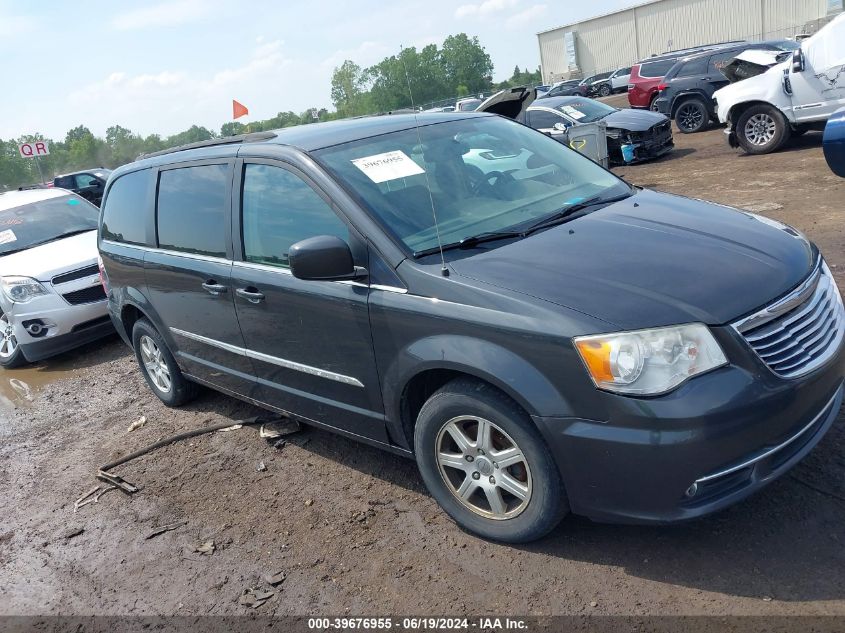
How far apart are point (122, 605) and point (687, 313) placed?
2.83m

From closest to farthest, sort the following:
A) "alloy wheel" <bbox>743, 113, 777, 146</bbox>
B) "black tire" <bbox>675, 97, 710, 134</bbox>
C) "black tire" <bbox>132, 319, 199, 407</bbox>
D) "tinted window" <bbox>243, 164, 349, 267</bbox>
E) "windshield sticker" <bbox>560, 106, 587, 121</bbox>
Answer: "tinted window" <bbox>243, 164, 349, 267</bbox> < "black tire" <bbox>132, 319, 199, 407</bbox> < "alloy wheel" <bbox>743, 113, 777, 146</bbox> < "windshield sticker" <bbox>560, 106, 587, 121</bbox> < "black tire" <bbox>675, 97, 710, 134</bbox>

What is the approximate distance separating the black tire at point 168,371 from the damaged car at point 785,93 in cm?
991

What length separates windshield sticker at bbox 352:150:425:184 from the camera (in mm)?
3631

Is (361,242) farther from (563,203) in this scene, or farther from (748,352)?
(748,352)

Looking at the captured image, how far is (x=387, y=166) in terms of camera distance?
3701 millimetres

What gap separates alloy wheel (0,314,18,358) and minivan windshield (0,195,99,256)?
36.7 inches

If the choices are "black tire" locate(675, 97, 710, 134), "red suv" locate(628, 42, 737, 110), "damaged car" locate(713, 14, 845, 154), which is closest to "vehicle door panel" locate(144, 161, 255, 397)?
"damaged car" locate(713, 14, 845, 154)

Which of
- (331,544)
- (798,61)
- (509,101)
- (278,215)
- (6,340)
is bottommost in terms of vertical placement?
(331,544)

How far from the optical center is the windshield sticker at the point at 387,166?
3631 mm

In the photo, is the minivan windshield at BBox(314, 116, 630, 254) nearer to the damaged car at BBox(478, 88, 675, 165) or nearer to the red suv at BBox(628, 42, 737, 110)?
the damaged car at BBox(478, 88, 675, 165)

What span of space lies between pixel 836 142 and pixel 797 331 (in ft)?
16.9

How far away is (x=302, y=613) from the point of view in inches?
121

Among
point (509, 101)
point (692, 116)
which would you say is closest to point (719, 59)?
point (692, 116)

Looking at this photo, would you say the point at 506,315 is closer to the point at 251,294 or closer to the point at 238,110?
the point at 251,294
